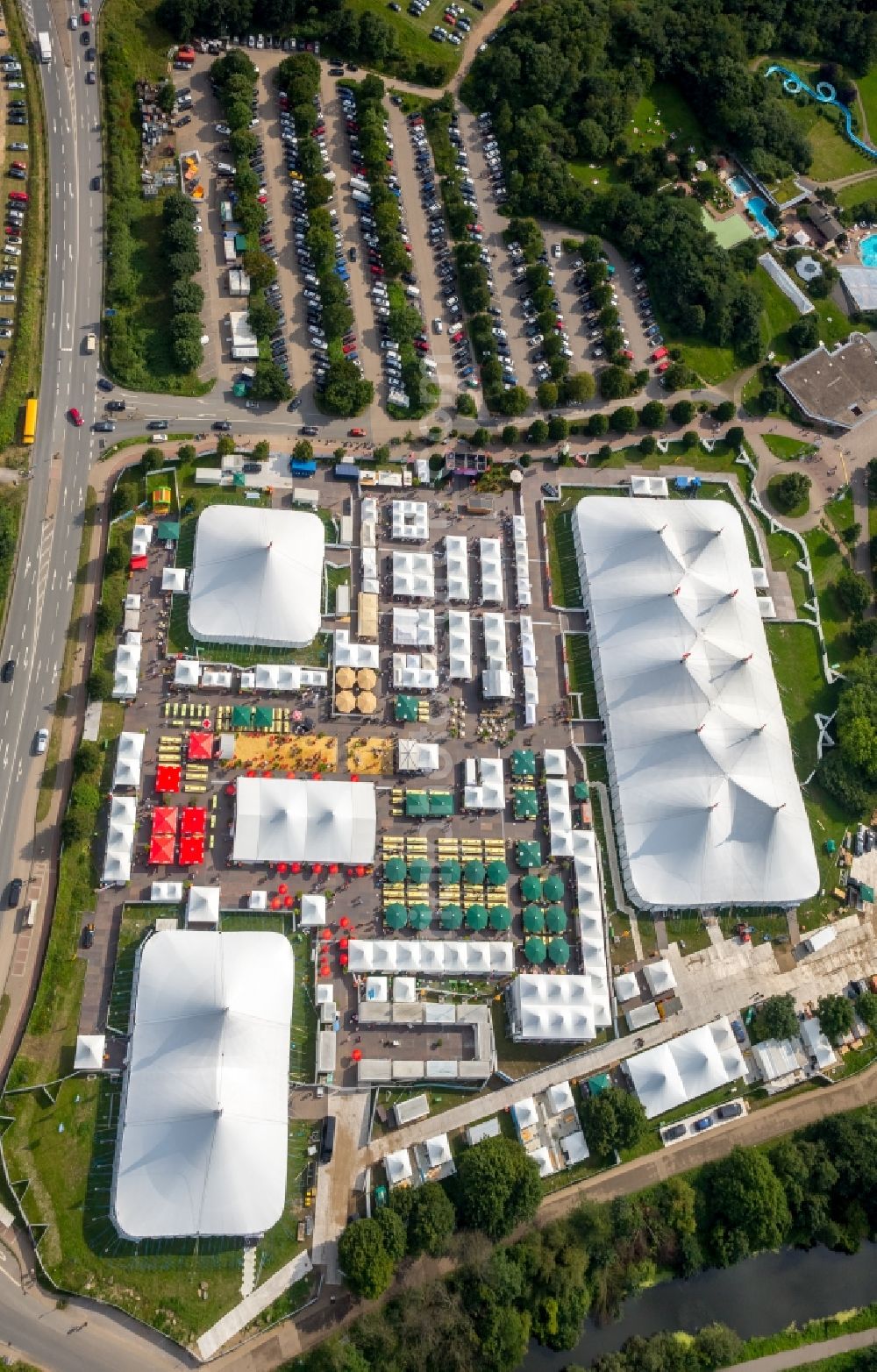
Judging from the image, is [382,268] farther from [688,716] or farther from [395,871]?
[395,871]

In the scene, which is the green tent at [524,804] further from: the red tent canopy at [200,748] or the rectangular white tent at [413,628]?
the red tent canopy at [200,748]

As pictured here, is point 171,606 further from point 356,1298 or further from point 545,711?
point 356,1298

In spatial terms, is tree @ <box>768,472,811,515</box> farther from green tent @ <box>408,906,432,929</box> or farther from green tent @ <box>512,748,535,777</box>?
green tent @ <box>408,906,432,929</box>

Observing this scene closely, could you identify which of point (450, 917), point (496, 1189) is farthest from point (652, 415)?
point (496, 1189)

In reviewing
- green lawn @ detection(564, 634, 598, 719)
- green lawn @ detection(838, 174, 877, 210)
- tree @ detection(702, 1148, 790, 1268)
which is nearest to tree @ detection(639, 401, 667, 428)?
green lawn @ detection(564, 634, 598, 719)

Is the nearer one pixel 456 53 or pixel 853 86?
pixel 456 53

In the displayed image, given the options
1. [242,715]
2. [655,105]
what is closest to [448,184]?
[655,105]

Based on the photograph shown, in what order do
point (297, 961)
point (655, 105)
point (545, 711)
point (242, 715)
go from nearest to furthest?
point (297, 961) → point (242, 715) → point (545, 711) → point (655, 105)

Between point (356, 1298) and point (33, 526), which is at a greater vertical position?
point (33, 526)
